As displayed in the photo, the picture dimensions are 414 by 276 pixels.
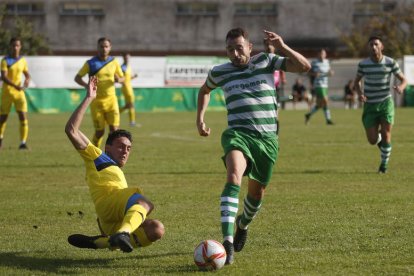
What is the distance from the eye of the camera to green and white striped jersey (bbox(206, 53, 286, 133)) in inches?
342

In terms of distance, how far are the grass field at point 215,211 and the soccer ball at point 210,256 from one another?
0.31ft

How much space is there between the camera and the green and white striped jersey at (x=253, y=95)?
8695mm

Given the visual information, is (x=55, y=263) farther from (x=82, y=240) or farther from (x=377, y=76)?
(x=377, y=76)

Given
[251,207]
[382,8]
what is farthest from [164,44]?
[251,207]

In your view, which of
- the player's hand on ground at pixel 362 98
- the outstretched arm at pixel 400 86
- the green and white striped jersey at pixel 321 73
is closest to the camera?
the player's hand on ground at pixel 362 98

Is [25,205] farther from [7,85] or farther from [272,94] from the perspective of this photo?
[7,85]

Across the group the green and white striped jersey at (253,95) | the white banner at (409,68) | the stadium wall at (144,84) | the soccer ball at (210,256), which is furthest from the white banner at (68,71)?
the soccer ball at (210,256)

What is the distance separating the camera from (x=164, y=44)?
5700 centimetres

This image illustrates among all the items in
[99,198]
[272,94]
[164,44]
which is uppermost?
[272,94]

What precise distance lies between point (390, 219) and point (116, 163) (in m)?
3.51

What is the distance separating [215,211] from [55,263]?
3.59 meters

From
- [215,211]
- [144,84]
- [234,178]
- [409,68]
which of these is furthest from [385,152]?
[409,68]

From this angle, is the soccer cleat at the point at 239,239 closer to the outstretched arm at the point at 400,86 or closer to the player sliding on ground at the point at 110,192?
the player sliding on ground at the point at 110,192

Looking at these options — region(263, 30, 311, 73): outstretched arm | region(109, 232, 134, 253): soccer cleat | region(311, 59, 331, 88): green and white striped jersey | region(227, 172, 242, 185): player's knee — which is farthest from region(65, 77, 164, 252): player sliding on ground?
region(311, 59, 331, 88): green and white striped jersey
